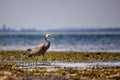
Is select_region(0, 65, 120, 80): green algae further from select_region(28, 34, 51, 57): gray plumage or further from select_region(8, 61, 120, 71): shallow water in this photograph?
select_region(28, 34, 51, 57): gray plumage

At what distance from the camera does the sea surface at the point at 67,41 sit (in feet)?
13.5

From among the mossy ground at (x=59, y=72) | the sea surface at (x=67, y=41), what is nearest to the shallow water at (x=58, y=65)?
the mossy ground at (x=59, y=72)

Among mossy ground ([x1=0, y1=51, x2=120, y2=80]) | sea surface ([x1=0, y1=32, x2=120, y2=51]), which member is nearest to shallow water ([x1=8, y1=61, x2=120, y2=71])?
mossy ground ([x1=0, y1=51, x2=120, y2=80])

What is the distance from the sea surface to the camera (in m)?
4.10

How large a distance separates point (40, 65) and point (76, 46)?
472 mm

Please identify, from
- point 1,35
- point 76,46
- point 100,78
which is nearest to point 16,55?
point 1,35

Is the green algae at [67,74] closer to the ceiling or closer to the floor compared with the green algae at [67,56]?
closer to the floor

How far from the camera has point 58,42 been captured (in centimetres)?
408

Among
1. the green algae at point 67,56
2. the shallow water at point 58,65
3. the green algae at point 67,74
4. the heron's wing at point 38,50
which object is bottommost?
the green algae at point 67,74

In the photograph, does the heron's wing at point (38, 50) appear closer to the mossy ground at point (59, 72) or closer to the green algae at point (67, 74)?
the mossy ground at point (59, 72)

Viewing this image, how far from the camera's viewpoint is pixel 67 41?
13.6 ft

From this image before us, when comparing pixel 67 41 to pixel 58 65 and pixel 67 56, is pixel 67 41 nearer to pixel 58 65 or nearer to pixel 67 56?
pixel 67 56

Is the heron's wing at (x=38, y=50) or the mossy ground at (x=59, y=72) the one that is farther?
the heron's wing at (x=38, y=50)

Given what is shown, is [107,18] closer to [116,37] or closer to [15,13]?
[116,37]
